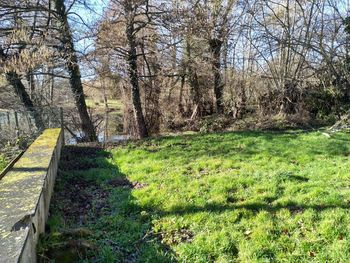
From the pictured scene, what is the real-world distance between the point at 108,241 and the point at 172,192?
1.58 metres

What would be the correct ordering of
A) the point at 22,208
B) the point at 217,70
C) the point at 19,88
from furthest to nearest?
the point at 217,70
the point at 19,88
the point at 22,208

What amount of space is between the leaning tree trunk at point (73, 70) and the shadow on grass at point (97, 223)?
187 inches

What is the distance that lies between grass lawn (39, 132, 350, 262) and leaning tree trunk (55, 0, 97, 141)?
4233mm

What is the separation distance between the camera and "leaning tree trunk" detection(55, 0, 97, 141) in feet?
35.4

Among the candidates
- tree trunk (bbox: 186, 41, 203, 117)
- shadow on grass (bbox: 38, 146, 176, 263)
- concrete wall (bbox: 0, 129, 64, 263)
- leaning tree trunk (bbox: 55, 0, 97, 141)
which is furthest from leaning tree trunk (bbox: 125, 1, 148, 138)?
concrete wall (bbox: 0, 129, 64, 263)

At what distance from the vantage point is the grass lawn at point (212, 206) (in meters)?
3.74

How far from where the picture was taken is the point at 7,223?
296cm

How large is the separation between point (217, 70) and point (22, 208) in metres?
11.0

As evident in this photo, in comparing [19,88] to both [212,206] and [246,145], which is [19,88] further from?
[212,206]

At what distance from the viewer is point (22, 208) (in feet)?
10.9

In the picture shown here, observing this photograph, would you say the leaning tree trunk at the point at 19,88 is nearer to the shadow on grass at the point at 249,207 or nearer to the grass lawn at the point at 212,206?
the grass lawn at the point at 212,206

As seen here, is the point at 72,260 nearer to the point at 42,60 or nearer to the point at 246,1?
the point at 42,60

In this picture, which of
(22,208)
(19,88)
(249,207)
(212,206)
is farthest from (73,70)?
(22,208)

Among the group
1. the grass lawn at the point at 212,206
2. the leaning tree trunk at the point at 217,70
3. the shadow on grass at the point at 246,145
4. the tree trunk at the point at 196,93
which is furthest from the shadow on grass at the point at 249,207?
the tree trunk at the point at 196,93
